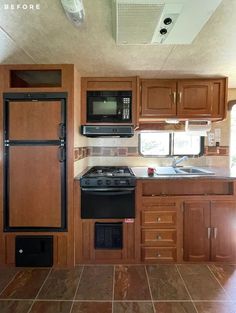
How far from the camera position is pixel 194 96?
3031 millimetres

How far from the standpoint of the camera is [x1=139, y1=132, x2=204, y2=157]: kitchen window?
3572 mm

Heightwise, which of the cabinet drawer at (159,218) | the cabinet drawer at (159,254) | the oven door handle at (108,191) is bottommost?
the cabinet drawer at (159,254)

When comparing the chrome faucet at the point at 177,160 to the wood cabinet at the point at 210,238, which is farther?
the chrome faucet at the point at 177,160

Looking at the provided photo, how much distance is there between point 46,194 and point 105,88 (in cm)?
145

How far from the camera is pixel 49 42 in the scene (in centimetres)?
204

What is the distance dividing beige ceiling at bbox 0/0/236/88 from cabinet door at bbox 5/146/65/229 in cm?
96

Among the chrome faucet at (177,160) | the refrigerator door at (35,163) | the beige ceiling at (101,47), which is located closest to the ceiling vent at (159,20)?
the beige ceiling at (101,47)

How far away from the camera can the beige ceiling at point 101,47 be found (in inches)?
63.7

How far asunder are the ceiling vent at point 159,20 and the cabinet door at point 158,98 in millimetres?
1091

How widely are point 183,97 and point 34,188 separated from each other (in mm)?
2111

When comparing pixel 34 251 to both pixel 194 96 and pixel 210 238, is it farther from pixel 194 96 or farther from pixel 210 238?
pixel 194 96

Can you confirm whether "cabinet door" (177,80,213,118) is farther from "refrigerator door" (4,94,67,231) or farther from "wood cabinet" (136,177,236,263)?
"refrigerator door" (4,94,67,231)

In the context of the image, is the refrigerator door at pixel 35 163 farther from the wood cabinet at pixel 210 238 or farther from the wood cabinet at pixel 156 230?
the wood cabinet at pixel 210 238

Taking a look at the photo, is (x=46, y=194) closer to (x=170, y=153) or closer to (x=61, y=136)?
(x=61, y=136)
